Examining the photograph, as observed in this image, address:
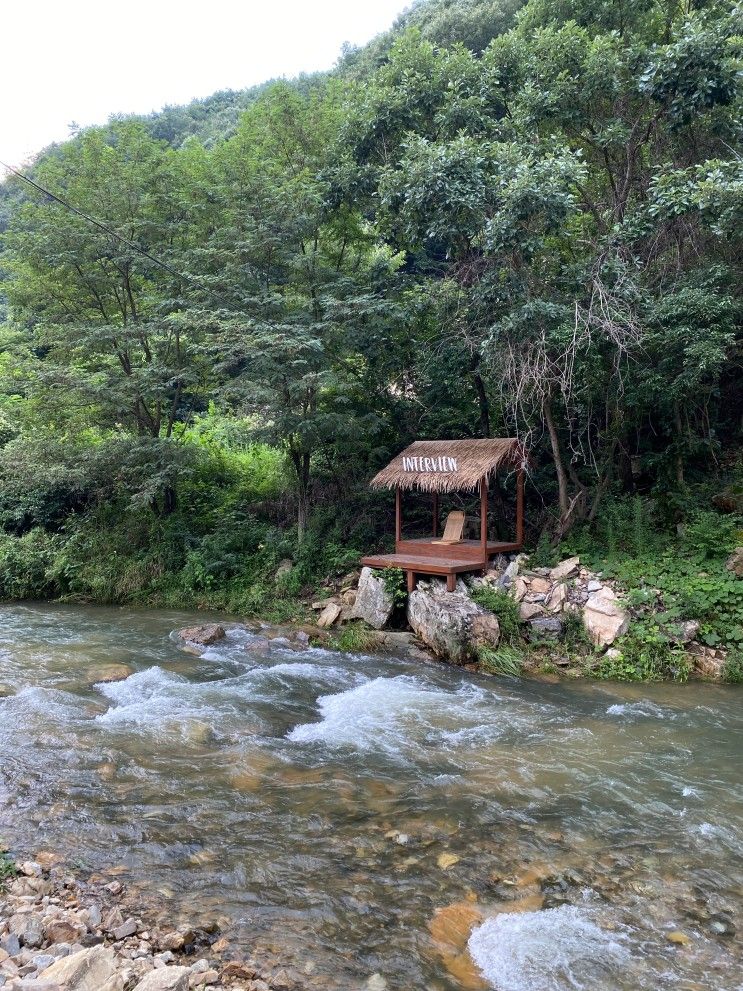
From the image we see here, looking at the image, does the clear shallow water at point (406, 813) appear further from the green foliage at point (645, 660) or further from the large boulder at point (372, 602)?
the large boulder at point (372, 602)

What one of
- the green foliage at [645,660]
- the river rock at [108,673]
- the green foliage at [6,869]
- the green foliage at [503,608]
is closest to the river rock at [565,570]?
the green foliage at [503,608]

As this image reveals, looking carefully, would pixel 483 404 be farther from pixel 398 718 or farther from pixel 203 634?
pixel 398 718

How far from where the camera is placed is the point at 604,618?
8672mm

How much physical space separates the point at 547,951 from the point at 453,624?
5.47 meters

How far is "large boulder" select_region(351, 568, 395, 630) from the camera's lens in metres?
9.91

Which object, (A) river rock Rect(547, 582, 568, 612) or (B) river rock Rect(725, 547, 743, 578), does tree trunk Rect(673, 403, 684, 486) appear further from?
(A) river rock Rect(547, 582, 568, 612)

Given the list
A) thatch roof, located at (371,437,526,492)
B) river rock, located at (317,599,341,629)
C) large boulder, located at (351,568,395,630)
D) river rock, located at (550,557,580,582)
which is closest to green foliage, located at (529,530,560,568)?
river rock, located at (550,557,580,582)

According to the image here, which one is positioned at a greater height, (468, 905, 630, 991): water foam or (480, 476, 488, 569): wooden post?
(480, 476, 488, 569): wooden post

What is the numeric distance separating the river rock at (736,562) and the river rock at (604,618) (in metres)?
1.49

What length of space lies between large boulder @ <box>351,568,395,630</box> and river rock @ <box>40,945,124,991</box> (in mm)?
6934

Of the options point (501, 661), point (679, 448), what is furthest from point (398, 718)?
point (679, 448)

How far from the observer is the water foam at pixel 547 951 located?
10.8 ft

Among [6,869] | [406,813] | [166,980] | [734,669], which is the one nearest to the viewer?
[166,980]

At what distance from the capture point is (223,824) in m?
4.69
